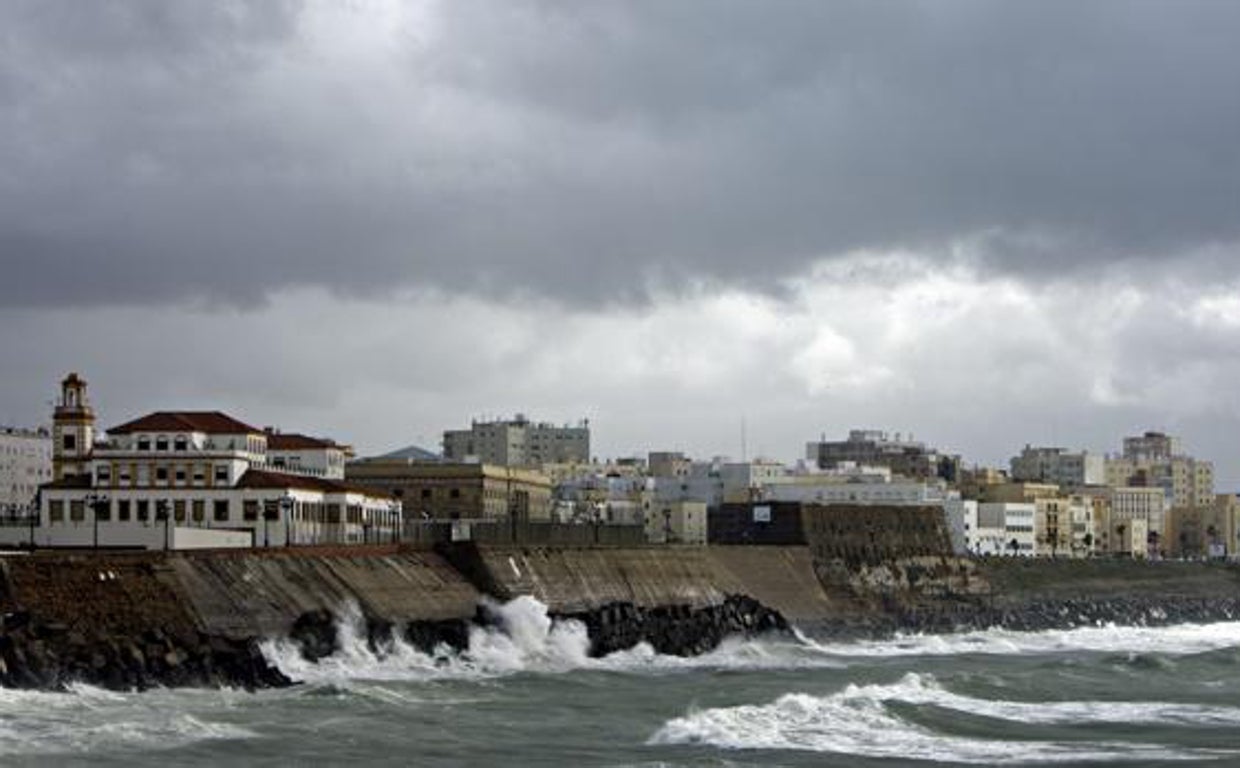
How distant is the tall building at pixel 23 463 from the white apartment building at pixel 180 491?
128 feet

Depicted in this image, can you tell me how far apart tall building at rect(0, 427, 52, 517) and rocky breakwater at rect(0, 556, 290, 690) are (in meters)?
70.4

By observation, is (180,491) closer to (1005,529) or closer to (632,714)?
(632,714)

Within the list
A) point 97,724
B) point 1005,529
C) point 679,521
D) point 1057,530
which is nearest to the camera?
point 97,724

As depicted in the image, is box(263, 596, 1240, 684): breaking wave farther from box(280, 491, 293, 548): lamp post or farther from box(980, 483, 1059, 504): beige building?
box(980, 483, 1059, 504): beige building

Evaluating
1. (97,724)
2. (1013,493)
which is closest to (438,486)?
(1013,493)

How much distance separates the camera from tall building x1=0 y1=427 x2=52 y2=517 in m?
135

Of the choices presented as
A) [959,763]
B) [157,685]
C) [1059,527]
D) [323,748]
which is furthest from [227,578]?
[1059,527]

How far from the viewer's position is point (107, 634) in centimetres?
5984

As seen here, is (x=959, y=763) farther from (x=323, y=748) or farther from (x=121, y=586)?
(x=121, y=586)

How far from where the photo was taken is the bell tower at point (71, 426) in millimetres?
96875

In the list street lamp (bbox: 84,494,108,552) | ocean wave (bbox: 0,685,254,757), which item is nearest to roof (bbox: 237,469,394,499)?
street lamp (bbox: 84,494,108,552)

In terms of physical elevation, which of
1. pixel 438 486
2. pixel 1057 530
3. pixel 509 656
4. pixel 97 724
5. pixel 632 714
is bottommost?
pixel 632 714

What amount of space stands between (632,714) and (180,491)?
109 feet

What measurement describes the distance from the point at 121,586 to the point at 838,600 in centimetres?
5332
